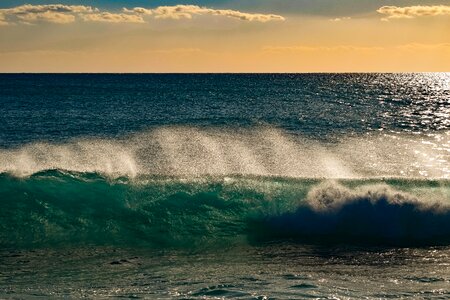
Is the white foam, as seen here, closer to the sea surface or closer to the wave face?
the sea surface

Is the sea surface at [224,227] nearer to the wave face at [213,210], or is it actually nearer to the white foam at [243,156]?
the wave face at [213,210]

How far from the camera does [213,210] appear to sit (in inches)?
685

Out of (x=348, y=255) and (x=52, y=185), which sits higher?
(x=52, y=185)

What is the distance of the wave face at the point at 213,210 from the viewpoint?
1584cm

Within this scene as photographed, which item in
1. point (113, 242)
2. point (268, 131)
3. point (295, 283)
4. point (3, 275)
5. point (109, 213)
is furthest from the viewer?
point (268, 131)

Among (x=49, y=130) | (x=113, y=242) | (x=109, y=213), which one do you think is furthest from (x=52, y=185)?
(x=49, y=130)

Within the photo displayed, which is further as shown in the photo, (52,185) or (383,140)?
(383,140)

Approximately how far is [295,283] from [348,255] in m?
3.25

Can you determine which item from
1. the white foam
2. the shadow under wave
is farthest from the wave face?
the white foam

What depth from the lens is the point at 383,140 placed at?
41.8 meters

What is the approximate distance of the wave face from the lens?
52.0ft

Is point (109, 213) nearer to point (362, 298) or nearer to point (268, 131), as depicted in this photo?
point (362, 298)

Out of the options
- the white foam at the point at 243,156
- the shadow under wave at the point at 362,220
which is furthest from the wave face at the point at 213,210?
the white foam at the point at 243,156

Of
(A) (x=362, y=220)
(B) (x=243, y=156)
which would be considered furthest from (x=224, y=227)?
(B) (x=243, y=156)
